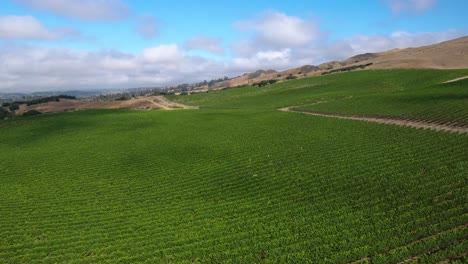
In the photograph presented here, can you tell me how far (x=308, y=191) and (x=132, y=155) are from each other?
99.9ft

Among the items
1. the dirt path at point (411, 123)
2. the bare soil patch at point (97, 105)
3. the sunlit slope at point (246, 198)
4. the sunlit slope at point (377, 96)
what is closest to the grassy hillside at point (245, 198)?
the sunlit slope at point (246, 198)

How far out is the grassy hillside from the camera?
2180 cm

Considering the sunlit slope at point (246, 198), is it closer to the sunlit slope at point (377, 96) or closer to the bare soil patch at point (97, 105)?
the sunlit slope at point (377, 96)

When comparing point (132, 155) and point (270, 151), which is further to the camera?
point (132, 155)

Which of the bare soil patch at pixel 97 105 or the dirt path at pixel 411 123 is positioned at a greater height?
the bare soil patch at pixel 97 105

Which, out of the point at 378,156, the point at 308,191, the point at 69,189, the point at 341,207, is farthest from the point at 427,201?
the point at 69,189

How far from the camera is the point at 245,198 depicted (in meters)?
32.0

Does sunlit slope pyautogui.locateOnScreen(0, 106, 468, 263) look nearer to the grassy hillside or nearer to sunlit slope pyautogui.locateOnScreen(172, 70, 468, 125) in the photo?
the grassy hillside

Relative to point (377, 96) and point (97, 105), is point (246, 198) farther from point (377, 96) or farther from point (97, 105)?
point (97, 105)

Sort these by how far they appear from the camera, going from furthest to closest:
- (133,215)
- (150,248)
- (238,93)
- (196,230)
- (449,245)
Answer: (238,93)
(133,215)
(196,230)
(150,248)
(449,245)

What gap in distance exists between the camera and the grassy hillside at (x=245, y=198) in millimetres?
21797

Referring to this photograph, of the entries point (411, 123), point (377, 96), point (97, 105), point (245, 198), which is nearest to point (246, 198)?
point (245, 198)

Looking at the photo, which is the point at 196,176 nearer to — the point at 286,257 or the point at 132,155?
the point at 132,155

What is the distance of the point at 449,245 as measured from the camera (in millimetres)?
18797
